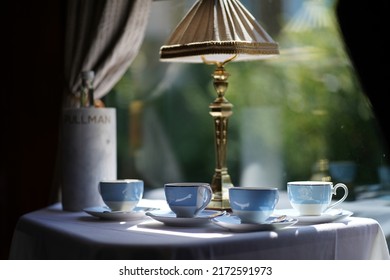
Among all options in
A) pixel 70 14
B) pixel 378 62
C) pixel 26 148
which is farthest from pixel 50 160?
pixel 378 62

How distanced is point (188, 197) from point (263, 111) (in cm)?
87

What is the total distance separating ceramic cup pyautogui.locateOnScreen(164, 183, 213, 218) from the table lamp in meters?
0.21

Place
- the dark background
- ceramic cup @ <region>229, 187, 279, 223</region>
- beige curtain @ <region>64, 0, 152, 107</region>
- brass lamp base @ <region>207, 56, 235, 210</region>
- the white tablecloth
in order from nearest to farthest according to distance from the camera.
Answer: the white tablecloth
ceramic cup @ <region>229, 187, 279, 223</region>
brass lamp base @ <region>207, 56, 235, 210</region>
beige curtain @ <region>64, 0, 152, 107</region>
the dark background

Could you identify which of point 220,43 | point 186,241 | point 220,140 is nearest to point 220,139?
point 220,140

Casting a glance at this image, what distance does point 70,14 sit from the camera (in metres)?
2.30

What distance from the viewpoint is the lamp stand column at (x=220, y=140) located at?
1.47 metres

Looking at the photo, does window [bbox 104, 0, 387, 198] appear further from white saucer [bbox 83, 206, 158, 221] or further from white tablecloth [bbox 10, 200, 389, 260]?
white saucer [bbox 83, 206, 158, 221]

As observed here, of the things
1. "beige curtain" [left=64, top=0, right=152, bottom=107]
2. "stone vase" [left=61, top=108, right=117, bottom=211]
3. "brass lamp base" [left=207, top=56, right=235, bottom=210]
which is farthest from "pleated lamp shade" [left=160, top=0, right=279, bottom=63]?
"beige curtain" [left=64, top=0, right=152, bottom=107]

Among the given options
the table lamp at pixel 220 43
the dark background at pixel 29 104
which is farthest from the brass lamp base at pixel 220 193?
the dark background at pixel 29 104

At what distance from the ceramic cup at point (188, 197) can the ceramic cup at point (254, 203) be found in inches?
3.2

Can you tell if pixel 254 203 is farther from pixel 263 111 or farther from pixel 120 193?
pixel 263 111

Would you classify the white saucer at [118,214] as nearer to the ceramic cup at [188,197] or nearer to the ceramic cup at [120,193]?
the ceramic cup at [120,193]

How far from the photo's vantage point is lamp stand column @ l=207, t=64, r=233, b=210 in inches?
58.0
